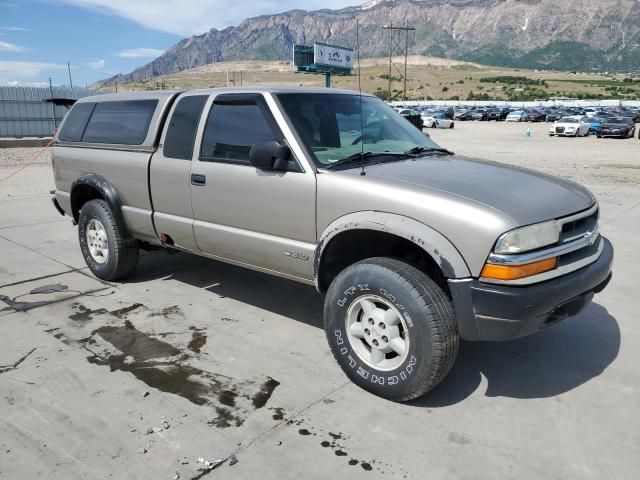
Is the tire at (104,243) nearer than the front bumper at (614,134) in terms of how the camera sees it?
Yes

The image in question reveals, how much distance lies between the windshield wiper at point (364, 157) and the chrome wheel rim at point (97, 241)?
2.89 meters

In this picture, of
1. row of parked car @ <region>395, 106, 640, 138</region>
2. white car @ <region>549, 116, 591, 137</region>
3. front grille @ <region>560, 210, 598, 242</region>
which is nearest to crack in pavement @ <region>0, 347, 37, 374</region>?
front grille @ <region>560, 210, 598, 242</region>

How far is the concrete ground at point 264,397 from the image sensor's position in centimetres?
282

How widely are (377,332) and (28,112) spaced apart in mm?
25327

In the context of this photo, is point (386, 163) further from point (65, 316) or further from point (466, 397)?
point (65, 316)

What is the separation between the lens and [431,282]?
3.19 metres

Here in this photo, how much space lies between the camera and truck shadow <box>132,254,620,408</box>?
359 cm

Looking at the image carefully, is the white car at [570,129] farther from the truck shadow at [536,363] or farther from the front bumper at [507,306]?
the front bumper at [507,306]

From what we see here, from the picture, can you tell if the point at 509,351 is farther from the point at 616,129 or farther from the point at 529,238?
the point at 616,129

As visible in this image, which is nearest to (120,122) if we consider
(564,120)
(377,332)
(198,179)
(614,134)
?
(198,179)

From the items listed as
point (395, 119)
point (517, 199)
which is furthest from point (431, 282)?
point (395, 119)

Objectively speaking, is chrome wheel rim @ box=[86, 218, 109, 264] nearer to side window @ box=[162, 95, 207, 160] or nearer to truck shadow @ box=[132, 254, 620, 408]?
truck shadow @ box=[132, 254, 620, 408]

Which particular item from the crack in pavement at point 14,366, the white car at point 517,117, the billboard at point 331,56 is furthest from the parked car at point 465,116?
the crack in pavement at point 14,366

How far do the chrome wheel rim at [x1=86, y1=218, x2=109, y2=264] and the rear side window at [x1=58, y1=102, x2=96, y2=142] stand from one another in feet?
3.11
